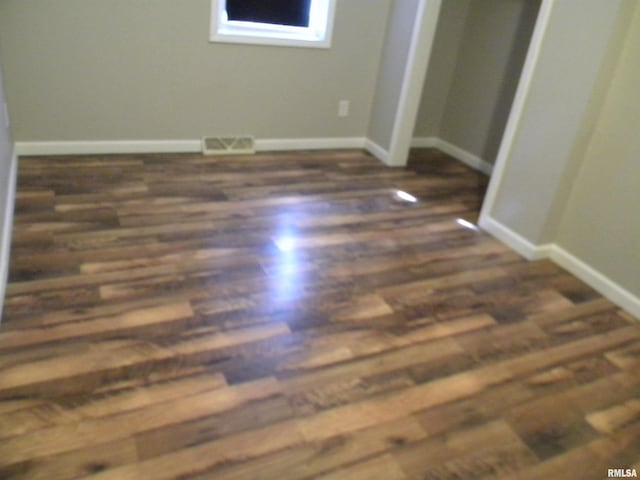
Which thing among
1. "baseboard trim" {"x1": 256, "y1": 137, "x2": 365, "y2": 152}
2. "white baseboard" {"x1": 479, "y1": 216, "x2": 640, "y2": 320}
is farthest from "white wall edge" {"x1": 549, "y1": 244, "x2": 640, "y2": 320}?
"baseboard trim" {"x1": 256, "y1": 137, "x2": 365, "y2": 152}

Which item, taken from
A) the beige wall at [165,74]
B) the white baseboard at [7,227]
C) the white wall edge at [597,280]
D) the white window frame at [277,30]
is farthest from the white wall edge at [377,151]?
the white baseboard at [7,227]

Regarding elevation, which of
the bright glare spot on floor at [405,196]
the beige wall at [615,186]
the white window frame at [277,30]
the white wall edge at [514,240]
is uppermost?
the white window frame at [277,30]

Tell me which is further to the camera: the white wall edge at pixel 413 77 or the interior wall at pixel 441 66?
the interior wall at pixel 441 66

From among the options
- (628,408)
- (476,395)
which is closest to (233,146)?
(476,395)

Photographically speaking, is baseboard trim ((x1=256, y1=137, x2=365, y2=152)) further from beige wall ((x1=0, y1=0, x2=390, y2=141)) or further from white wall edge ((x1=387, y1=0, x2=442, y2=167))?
white wall edge ((x1=387, y1=0, x2=442, y2=167))

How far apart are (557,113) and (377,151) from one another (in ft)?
5.30

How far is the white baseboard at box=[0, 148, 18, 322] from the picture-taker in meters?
1.87

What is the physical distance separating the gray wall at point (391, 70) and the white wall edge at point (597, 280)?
1562 mm

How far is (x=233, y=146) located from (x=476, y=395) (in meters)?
2.50

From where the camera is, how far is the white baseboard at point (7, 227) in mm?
1867

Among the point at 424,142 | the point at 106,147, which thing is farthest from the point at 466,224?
the point at 106,147

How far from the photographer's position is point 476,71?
12.7ft

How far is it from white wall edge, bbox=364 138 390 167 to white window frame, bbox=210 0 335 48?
32.5 inches

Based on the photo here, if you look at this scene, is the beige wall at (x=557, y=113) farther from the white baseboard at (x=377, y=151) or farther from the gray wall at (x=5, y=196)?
the gray wall at (x=5, y=196)
